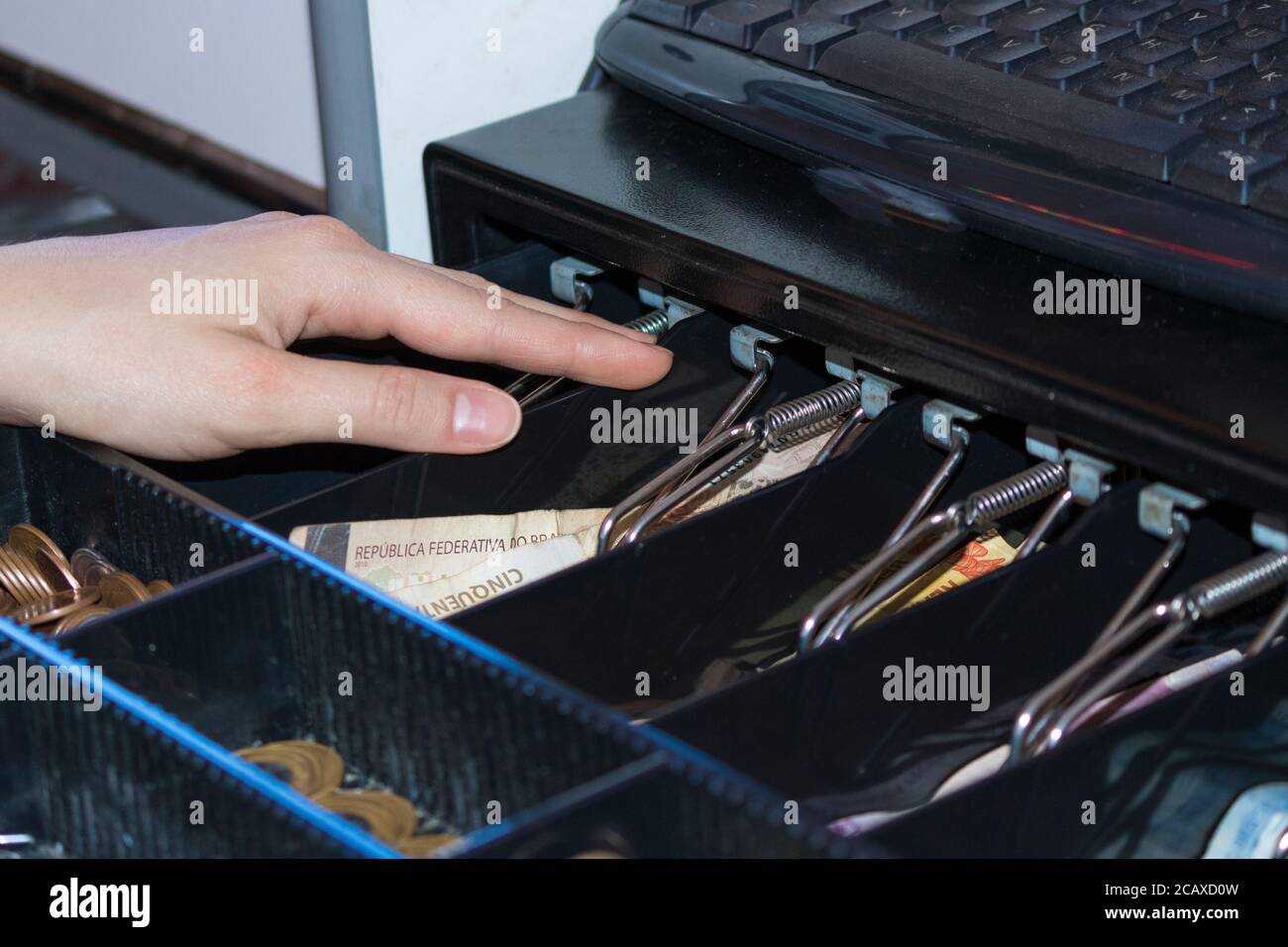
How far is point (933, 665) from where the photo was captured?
1.80ft

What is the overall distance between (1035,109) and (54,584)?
43 centimetres

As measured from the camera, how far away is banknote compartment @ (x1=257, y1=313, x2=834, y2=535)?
0.67 m

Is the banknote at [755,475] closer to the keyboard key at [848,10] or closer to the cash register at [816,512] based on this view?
the cash register at [816,512]

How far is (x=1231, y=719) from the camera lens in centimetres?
50

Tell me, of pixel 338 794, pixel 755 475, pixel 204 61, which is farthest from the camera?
pixel 204 61

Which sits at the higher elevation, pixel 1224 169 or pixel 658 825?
pixel 1224 169

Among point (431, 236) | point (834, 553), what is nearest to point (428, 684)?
point (834, 553)

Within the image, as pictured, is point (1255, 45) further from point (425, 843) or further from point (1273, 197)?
point (425, 843)

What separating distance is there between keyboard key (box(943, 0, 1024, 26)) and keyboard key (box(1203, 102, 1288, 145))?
139 millimetres

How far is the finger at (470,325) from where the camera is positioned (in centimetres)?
68

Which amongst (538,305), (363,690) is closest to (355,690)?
(363,690)

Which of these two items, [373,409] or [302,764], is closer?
[302,764]

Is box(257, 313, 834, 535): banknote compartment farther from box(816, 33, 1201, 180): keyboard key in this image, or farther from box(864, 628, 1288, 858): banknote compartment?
box(864, 628, 1288, 858): banknote compartment
